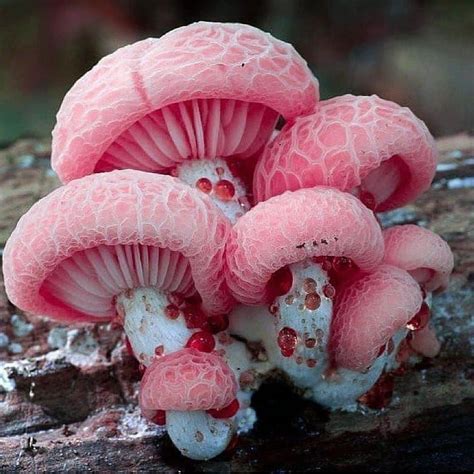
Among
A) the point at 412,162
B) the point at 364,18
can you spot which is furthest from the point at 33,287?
the point at 364,18

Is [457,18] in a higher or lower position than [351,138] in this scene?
lower

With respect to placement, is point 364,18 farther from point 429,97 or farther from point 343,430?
point 343,430

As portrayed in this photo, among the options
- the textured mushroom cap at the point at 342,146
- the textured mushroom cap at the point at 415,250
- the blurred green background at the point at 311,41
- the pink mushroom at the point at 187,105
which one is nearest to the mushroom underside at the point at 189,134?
the pink mushroom at the point at 187,105

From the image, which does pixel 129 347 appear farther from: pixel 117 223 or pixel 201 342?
pixel 117 223

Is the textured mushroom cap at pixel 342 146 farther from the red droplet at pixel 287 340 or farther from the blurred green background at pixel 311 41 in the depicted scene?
the blurred green background at pixel 311 41

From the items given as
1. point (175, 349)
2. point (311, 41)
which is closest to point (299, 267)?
point (175, 349)

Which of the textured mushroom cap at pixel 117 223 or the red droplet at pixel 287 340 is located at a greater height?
the textured mushroom cap at pixel 117 223
